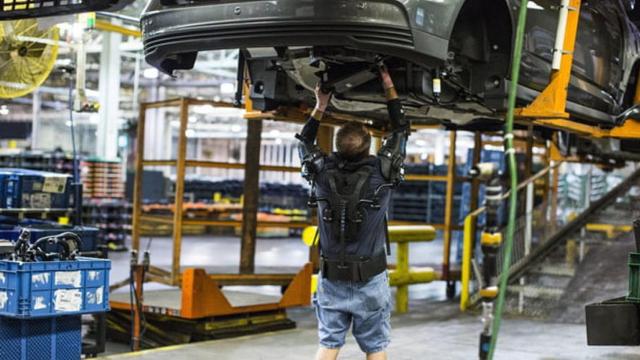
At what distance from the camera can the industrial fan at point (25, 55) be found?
8.52 meters

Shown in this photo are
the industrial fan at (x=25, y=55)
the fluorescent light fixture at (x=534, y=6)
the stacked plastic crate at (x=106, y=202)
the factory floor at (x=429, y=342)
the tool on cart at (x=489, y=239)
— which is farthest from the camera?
the stacked plastic crate at (x=106, y=202)

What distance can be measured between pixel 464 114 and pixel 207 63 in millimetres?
16607

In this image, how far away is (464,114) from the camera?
617cm

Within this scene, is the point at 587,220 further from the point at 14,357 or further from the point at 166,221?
the point at 14,357

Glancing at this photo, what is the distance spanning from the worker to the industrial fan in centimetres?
529

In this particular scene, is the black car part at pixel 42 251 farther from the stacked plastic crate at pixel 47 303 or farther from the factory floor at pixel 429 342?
the factory floor at pixel 429 342

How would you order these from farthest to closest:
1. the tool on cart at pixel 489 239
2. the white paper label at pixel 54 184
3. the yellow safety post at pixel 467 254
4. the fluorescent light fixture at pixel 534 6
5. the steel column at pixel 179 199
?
1. the yellow safety post at pixel 467 254
2. the white paper label at pixel 54 184
3. the steel column at pixel 179 199
4. the fluorescent light fixture at pixel 534 6
5. the tool on cart at pixel 489 239

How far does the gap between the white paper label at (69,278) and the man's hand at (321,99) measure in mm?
1849

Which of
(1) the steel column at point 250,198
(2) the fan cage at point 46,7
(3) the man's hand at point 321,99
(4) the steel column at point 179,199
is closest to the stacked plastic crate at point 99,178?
(1) the steel column at point 250,198

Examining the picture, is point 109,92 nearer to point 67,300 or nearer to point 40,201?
point 40,201

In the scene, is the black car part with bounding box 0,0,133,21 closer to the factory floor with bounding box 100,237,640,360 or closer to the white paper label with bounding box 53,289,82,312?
the white paper label with bounding box 53,289,82,312

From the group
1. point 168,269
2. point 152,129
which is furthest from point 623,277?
point 152,129

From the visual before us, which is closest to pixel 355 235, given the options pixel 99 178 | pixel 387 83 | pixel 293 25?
pixel 387 83

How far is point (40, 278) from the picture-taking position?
507 centimetres
